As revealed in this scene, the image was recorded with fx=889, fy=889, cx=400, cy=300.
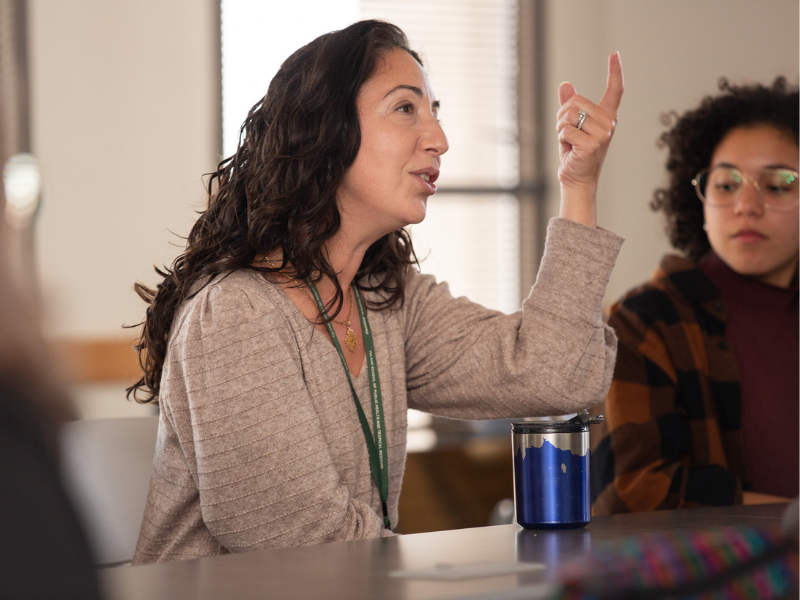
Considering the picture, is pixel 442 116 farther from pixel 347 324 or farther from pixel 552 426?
pixel 552 426

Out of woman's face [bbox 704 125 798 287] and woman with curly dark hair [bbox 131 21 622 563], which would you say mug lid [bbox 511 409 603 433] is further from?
woman's face [bbox 704 125 798 287]

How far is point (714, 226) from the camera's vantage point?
1837 millimetres

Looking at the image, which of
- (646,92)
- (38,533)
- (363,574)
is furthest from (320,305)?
(646,92)

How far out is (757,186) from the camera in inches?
70.6

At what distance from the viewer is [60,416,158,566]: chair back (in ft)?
4.19

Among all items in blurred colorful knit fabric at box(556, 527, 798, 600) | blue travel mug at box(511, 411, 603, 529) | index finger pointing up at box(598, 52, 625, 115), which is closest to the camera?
blurred colorful knit fabric at box(556, 527, 798, 600)

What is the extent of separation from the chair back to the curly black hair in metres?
1.31

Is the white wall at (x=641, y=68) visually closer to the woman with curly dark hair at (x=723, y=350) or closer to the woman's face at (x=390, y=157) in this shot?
the woman with curly dark hair at (x=723, y=350)

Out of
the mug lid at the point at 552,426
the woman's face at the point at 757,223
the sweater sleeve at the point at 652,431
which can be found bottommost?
the sweater sleeve at the point at 652,431

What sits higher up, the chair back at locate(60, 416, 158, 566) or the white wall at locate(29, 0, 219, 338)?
the white wall at locate(29, 0, 219, 338)

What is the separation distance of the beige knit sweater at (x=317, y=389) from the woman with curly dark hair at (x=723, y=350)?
0.31 m

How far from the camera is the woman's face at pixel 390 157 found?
1.40 m

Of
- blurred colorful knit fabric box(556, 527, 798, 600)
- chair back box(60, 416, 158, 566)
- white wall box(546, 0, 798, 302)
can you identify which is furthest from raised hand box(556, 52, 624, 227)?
white wall box(546, 0, 798, 302)

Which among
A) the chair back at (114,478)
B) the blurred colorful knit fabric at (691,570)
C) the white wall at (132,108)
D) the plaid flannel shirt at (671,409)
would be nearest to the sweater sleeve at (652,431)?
the plaid flannel shirt at (671,409)
